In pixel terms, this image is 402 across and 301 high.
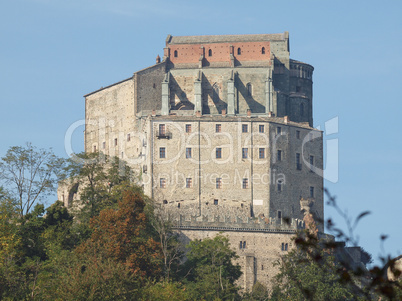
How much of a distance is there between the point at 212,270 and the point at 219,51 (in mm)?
35176

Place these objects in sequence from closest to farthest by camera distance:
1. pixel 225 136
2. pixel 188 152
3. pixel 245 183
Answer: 1. pixel 245 183
2. pixel 188 152
3. pixel 225 136

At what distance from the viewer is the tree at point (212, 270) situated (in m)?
57.2

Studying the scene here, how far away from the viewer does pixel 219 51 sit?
292ft

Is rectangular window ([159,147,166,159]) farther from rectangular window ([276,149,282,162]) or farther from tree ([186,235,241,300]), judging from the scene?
tree ([186,235,241,300])

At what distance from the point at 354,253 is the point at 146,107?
25.4 m

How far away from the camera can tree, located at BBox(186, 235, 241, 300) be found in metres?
57.2

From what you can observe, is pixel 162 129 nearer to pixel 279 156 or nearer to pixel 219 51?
pixel 279 156

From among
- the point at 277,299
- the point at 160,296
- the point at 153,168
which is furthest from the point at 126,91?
the point at 160,296

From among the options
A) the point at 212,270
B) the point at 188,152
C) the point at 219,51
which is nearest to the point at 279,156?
the point at 188,152

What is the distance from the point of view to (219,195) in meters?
75.5

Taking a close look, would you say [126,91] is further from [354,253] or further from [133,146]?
[354,253]

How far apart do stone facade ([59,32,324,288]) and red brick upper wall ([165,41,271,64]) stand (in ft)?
0.36

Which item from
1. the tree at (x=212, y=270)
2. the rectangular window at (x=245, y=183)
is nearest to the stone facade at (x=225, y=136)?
the rectangular window at (x=245, y=183)

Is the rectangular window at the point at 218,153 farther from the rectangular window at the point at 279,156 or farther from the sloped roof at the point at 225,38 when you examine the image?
the sloped roof at the point at 225,38
